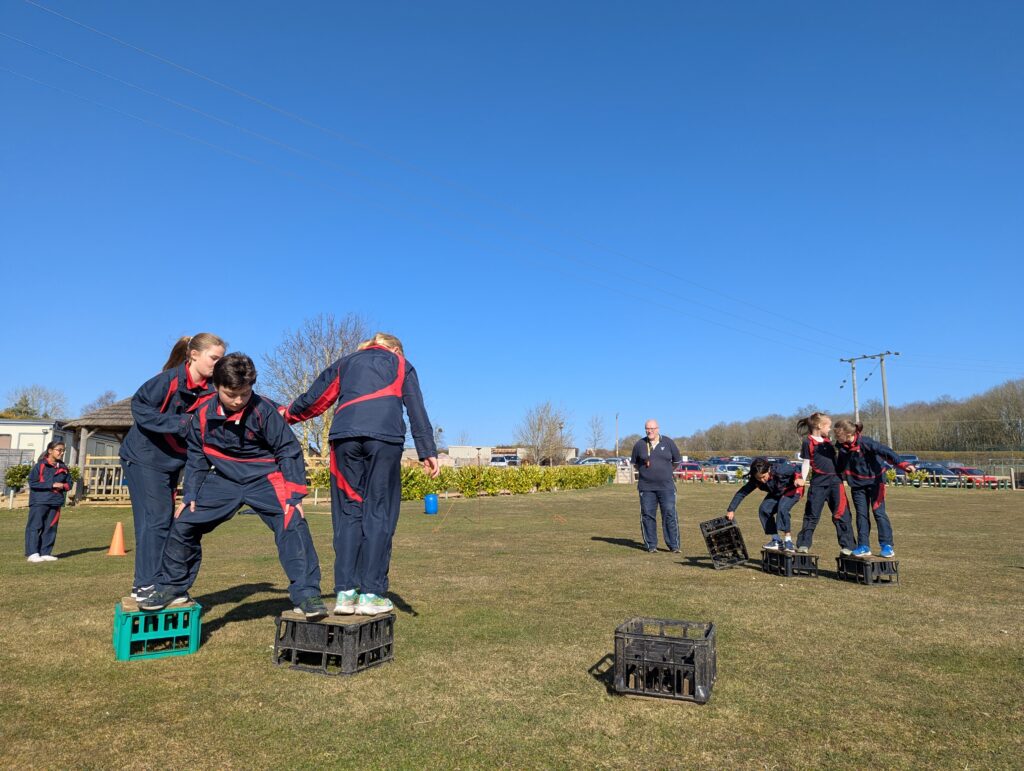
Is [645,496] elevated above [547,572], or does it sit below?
above

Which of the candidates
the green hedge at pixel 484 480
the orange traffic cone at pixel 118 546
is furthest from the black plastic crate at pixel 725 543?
the green hedge at pixel 484 480

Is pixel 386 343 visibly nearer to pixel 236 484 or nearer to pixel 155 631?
pixel 236 484

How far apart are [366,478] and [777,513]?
7.21m

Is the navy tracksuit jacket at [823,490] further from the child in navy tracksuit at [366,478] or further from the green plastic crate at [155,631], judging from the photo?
the green plastic crate at [155,631]

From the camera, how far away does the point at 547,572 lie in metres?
8.08

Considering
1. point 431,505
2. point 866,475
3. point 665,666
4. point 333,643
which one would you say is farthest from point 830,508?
point 431,505

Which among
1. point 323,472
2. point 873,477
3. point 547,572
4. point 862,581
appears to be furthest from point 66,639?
point 323,472

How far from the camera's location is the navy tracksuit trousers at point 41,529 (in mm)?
9266

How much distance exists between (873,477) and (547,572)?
427cm

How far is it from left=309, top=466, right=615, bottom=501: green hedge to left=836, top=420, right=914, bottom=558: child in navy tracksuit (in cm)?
1604

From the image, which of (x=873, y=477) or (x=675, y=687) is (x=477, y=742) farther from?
(x=873, y=477)

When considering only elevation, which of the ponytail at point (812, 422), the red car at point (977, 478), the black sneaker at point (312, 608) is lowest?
the red car at point (977, 478)

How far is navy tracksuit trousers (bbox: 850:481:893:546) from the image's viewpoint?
8.23m

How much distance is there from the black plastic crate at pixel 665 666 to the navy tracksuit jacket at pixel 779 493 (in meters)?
6.12
